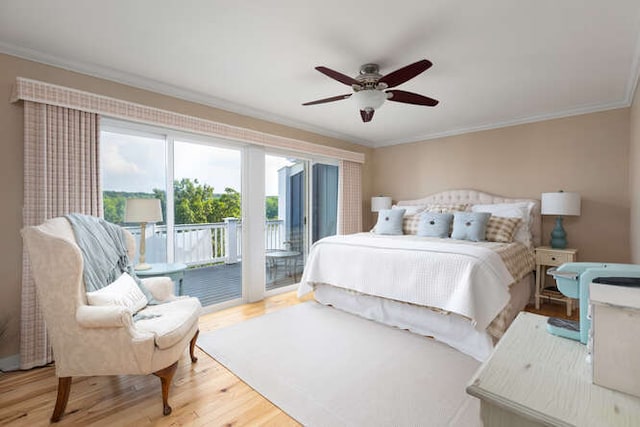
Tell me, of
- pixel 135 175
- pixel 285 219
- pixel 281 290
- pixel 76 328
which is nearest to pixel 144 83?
pixel 135 175

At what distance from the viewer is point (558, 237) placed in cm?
364

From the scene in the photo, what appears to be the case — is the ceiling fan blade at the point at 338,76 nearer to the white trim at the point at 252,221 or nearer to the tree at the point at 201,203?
the white trim at the point at 252,221

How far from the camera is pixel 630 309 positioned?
2.17 ft

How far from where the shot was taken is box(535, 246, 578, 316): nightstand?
3.40 meters

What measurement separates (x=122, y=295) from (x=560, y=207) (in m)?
4.32

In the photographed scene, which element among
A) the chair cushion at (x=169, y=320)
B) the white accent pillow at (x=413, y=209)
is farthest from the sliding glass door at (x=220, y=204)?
the white accent pillow at (x=413, y=209)

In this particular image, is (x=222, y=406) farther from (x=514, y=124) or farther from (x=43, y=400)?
(x=514, y=124)

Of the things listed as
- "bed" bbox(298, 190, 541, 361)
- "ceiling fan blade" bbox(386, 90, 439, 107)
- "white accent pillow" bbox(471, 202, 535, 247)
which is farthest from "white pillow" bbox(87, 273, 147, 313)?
"white accent pillow" bbox(471, 202, 535, 247)

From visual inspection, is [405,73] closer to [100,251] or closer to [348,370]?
[348,370]

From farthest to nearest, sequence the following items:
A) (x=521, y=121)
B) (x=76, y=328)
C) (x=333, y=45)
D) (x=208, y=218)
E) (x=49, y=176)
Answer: (x=521, y=121)
(x=208, y=218)
(x=49, y=176)
(x=333, y=45)
(x=76, y=328)

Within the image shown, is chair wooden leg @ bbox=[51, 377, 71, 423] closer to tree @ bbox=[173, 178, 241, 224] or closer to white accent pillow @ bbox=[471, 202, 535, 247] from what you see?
tree @ bbox=[173, 178, 241, 224]

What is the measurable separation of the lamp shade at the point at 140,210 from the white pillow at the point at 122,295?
1.96 ft

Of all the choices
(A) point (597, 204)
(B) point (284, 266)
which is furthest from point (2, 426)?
(A) point (597, 204)

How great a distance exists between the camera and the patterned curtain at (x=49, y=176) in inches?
90.8
